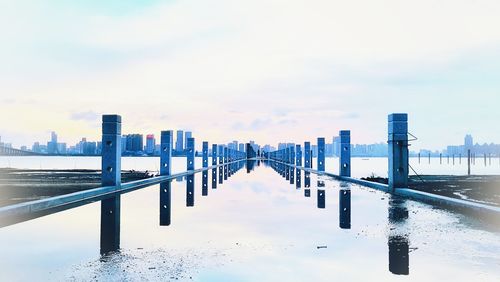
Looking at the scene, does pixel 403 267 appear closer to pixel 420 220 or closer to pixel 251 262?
pixel 251 262

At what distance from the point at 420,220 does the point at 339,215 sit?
57.7 inches

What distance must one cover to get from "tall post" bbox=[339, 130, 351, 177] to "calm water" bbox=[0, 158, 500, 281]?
12.9 metres

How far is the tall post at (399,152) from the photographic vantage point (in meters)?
13.2

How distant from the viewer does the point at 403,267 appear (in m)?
4.38

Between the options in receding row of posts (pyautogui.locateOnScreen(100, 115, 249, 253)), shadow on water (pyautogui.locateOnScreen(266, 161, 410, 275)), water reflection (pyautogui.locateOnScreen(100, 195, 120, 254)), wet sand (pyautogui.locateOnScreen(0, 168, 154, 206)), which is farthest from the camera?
wet sand (pyautogui.locateOnScreen(0, 168, 154, 206))

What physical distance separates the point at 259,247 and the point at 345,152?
17.0m

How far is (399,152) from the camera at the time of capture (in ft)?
43.2

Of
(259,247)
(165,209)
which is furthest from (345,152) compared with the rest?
(259,247)

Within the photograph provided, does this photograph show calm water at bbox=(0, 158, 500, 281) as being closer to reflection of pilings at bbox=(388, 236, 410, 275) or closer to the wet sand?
reflection of pilings at bbox=(388, 236, 410, 275)

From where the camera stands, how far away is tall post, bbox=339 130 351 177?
855 inches

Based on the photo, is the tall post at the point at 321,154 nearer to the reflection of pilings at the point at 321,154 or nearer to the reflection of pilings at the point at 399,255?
the reflection of pilings at the point at 321,154

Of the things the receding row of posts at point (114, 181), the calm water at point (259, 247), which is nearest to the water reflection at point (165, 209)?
the receding row of posts at point (114, 181)

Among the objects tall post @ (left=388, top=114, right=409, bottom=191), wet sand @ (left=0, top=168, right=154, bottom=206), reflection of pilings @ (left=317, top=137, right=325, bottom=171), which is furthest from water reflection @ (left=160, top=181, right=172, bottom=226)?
reflection of pilings @ (left=317, top=137, right=325, bottom=171)

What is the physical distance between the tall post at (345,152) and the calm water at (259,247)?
1288 centimetres
